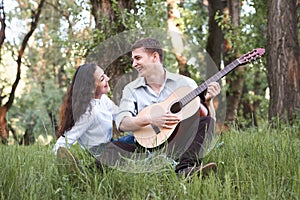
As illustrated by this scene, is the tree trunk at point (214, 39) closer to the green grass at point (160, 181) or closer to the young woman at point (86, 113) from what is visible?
the young woman at point (86, 113)

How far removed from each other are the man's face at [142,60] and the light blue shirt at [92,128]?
355 mm

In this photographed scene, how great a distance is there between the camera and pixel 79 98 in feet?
10.7

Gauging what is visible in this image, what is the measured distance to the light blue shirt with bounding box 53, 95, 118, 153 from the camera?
317cm

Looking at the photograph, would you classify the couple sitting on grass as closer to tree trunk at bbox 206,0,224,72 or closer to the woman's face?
the woman's face

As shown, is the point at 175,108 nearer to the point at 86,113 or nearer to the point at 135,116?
the point at 135,116

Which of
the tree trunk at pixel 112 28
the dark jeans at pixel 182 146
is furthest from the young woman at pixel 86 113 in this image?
the tree trunk at pixel 112 28

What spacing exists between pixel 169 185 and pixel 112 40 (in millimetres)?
3830

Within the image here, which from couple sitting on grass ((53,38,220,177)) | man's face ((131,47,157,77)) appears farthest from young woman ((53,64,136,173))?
man's face ((131,47,157,77))

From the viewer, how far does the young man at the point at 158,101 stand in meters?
3.05

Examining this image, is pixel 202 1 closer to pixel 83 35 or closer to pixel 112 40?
pixel 83 35

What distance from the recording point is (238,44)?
24.5 ft

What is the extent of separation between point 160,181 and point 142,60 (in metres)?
0.96

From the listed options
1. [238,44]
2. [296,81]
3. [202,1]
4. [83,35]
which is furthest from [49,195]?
[202,1]

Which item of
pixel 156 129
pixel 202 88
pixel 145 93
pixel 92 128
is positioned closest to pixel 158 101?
pixel 145 93
